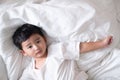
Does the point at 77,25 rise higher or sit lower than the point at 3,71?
higher

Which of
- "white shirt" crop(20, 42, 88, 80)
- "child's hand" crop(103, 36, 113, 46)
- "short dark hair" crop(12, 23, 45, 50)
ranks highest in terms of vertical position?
"child's hand" crop(103, 36, 113, 46)

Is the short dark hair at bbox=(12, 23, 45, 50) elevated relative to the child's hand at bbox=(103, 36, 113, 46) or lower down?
lower down

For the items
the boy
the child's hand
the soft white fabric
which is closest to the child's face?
the boy

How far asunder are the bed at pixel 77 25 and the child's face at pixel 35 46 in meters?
0.05

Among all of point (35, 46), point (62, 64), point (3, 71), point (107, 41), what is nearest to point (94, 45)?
point (107, 41)

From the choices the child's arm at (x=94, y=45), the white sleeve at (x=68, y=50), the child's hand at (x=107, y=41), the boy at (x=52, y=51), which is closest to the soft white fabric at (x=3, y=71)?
the boy at (x=52, y=51)

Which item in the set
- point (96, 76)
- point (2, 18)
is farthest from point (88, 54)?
point (2, 18)

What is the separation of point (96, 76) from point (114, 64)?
0.11 metres

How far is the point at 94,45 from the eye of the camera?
40.8 inches

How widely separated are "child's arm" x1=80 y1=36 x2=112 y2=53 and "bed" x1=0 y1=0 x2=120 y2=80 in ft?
0.07

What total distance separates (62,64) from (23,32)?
0.24 m

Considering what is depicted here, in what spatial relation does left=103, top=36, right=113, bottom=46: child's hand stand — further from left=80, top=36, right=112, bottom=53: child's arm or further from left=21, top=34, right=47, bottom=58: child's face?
left=21, top=34, right=47, bottom=58: child's face

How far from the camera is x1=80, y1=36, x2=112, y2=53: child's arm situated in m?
1.02

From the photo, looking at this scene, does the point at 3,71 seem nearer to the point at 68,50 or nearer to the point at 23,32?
the point at 23,32
